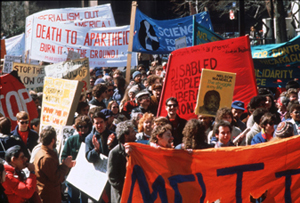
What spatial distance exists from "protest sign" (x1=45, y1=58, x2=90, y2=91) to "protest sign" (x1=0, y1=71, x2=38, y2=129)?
47.3 inches

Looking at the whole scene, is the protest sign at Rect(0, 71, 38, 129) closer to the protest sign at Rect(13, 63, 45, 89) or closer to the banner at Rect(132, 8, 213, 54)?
the protest sign at Rect(13, 63, 45, 89)

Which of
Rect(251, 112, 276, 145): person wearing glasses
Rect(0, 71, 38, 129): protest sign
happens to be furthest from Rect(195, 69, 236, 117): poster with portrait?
Rect(0, 71, 38, 129): protest sign

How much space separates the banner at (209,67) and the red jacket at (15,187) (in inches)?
104

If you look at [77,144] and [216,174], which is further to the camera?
[77,144]

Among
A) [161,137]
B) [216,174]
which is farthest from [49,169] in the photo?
[216,174]

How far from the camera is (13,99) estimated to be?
8.31 metres

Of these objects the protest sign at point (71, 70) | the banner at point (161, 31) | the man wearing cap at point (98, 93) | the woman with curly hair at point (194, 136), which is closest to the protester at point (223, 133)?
the woman with curly hair at point (194, 136)

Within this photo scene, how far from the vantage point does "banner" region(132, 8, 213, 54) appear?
11.3 m

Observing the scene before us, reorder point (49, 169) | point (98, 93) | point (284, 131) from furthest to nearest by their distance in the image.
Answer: point (98, 93) → point (49, 169) → point (284, 131)

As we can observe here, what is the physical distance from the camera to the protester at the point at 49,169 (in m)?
5.42

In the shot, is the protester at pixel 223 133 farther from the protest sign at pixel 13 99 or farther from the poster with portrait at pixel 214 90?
the protest sign at pixel 13 99

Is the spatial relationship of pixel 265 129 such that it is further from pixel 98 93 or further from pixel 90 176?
pixel 98 93

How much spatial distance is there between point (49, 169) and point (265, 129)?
8.11 ft

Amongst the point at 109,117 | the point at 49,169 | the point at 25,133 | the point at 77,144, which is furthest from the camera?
the point at 25,133
